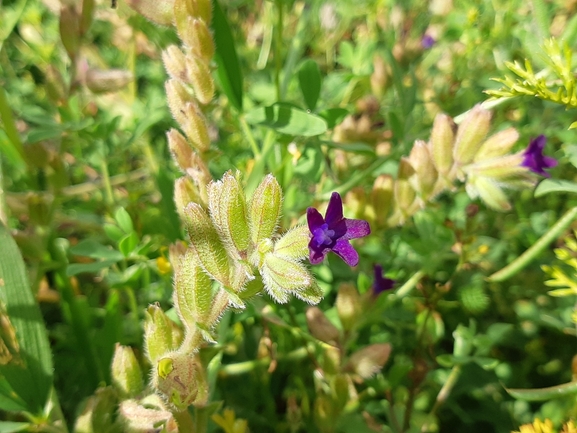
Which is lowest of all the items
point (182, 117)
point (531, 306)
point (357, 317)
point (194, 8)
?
point (531, 306)

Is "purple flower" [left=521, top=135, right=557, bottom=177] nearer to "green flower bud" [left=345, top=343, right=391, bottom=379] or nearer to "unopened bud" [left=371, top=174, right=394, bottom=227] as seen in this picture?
"unopened bud" [left=371, top=174, right=394, bottom=227]

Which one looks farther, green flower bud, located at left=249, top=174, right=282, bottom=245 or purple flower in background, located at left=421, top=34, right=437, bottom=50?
purple flower in background, located at left=421, top=34, right=437, bottom=50

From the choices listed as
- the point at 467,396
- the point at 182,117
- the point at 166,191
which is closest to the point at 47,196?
the point at 166,191

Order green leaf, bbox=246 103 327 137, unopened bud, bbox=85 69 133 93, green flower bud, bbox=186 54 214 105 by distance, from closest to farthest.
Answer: green flower bud, bbox=186 54 214 105
green leaf, bbox=246 103 327 137
unopened bud, bbox=85 69 133 93

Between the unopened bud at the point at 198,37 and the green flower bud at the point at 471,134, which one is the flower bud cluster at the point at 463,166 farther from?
the unopened bud at the point at 198,37

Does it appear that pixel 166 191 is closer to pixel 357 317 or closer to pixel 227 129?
pixel 357 317

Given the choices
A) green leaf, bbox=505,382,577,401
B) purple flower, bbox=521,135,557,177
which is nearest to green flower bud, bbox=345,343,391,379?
green leaf, bbox=505,382,577,401
